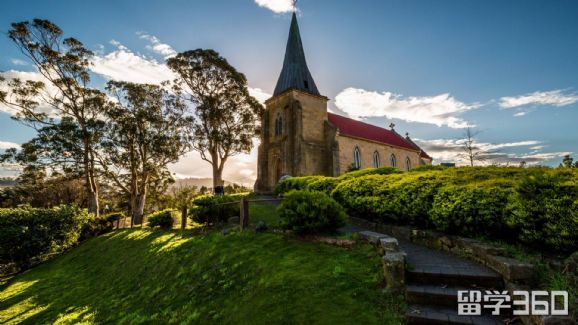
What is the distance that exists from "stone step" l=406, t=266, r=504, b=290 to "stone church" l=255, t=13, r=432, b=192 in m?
20.0

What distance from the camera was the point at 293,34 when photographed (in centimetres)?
3077

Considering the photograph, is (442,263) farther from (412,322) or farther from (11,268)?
(11,268)

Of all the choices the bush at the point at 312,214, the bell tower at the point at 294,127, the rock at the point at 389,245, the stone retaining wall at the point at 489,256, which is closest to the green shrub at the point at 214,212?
the bush at the point at 312,214

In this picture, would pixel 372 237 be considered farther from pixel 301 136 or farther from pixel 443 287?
pixel 301 136

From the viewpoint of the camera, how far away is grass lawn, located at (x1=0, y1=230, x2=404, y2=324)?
14.2 feet

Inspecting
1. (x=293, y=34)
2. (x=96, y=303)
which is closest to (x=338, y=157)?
(x=293, y=34)

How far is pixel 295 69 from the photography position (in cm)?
2869

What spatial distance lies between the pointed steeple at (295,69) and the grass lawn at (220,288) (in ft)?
67.8

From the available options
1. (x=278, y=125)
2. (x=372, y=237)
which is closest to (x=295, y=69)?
(x=278, y=125)

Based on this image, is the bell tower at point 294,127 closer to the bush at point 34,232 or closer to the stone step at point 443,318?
the bush at point 34,232

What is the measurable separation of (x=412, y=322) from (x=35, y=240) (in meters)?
21.5

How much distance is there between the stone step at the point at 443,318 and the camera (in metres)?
3.69

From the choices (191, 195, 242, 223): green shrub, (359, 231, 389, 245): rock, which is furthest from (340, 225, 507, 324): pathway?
(191, 195, 242, 223): green shrub

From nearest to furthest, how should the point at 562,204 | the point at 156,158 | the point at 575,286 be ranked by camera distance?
the point at 575,286, the point at 562,204, the point at 156,158
